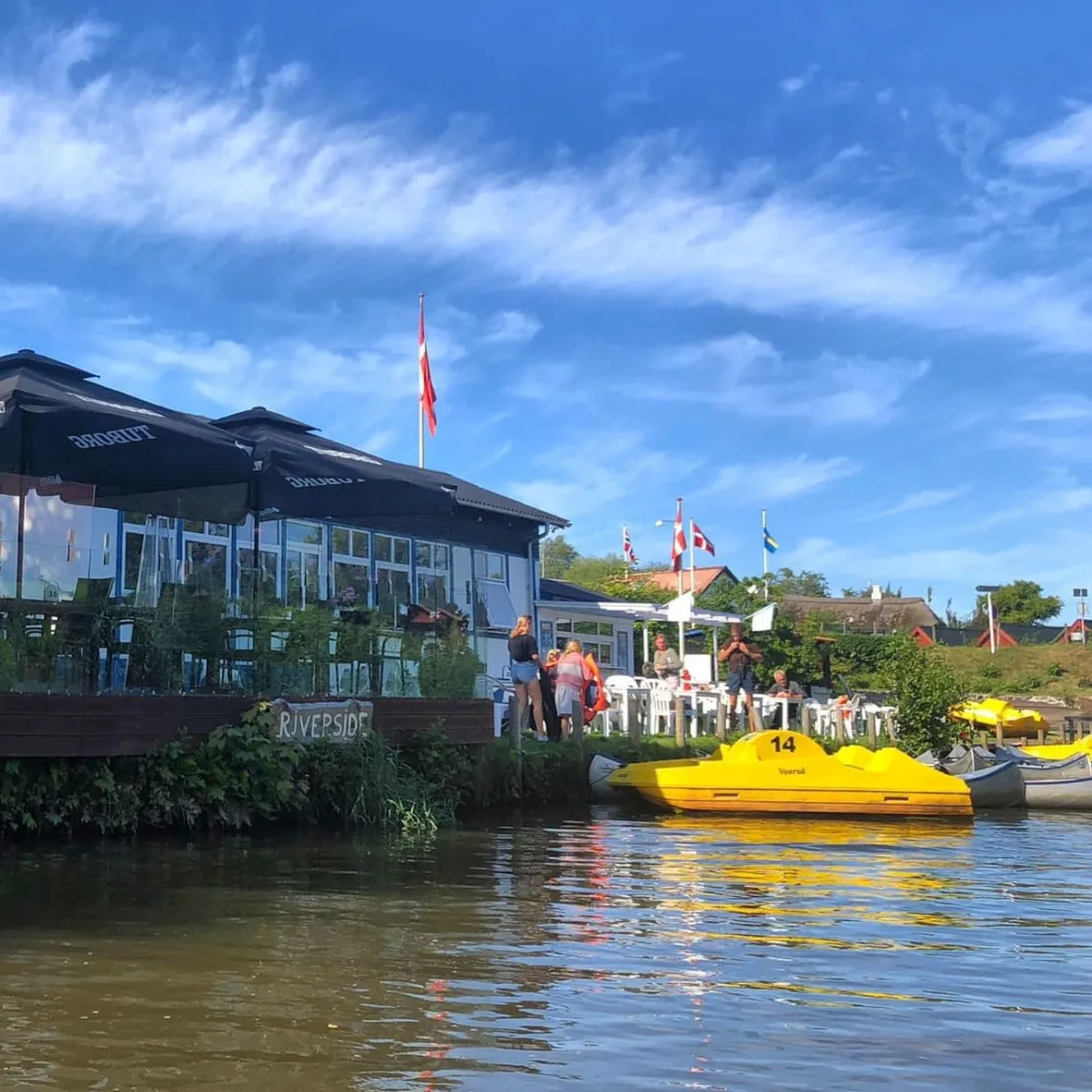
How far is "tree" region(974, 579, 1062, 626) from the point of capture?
247 feet

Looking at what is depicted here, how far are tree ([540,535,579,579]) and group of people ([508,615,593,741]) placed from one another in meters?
70.5

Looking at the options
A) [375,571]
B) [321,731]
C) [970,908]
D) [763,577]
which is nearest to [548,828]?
[321,731]

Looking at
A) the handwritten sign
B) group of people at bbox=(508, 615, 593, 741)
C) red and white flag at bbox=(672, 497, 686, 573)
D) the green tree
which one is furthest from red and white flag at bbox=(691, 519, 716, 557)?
the handwritten sign

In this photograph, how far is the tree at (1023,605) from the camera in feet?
247

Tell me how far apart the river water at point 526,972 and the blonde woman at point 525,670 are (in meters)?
6.22

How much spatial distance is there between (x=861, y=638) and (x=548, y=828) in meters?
29.0

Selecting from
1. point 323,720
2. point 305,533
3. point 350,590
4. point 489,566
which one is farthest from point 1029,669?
point 323,720

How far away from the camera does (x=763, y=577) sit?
40.4 m

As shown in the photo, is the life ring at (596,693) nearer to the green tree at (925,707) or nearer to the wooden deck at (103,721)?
the green tree at (925,707)

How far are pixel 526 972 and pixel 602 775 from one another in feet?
35.0

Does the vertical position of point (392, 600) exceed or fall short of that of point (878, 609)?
it falls short

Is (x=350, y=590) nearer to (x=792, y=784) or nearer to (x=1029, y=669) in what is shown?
(x=792, y=784)

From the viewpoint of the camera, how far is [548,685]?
59.2 feet

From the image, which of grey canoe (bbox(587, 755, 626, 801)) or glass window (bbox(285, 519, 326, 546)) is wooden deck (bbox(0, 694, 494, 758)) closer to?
grey canoe (bbox(587, 755, 626, 801))
